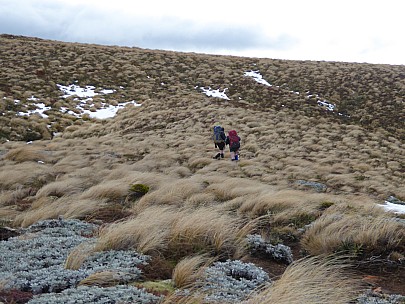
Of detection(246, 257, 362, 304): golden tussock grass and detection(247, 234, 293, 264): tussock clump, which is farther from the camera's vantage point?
detection(247, 234, 293, 264): tussock clump

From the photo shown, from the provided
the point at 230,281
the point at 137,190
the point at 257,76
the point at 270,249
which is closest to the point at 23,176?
the point at 137,190

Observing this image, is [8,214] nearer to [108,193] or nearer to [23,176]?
[108,193]

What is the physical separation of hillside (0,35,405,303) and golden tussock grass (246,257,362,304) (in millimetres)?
18

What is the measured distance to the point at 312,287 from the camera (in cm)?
337

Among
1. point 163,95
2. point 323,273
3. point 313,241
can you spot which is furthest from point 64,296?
point 163,95

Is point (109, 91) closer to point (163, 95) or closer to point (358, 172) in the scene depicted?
point (163, 95)

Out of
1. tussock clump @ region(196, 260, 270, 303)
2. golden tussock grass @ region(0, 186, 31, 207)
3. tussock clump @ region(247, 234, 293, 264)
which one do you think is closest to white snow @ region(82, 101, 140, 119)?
golden tussock grass @ region(0, 186, 31, 207)

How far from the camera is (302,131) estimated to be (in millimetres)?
21156

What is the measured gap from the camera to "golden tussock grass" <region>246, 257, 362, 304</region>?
3043mm

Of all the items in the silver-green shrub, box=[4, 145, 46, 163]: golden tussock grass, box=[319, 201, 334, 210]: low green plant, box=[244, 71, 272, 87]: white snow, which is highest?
box=[244, 71, 272, 87]: white snow

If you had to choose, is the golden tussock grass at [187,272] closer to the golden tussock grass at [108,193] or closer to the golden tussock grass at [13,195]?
the golden tussock grass at [108,193]

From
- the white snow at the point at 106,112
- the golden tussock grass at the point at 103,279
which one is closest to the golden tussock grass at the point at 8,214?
the golden tussock grass at the point at 103,279

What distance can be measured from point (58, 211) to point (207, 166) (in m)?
7.83

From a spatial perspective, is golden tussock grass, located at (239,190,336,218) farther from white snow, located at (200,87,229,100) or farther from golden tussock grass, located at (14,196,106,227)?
white snow, located at (200,87,229,100)
